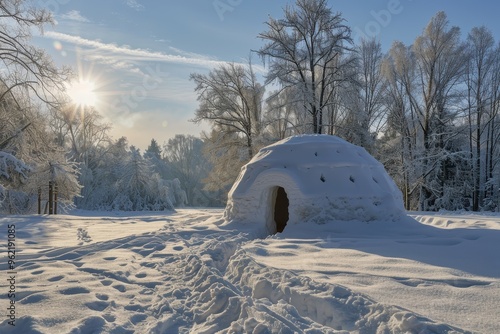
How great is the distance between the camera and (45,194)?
49.7ft

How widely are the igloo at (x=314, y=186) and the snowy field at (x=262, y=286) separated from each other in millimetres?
1278

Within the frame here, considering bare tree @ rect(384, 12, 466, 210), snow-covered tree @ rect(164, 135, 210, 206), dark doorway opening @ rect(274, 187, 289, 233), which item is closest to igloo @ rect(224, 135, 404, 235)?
dark doorway opening @ rect(274, 187, 289, 233)

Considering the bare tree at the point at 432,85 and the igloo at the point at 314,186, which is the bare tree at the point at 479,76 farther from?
the igloo at the point at 314,186

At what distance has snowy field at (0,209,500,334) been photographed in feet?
9.04

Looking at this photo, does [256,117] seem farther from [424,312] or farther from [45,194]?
[424,312]

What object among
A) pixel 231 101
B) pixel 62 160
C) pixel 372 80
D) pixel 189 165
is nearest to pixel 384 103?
pixel 372 80

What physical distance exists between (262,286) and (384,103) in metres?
17.7

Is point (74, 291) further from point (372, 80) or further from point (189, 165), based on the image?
→ point (189, 165)

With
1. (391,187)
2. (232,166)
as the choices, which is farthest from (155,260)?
(232,166)

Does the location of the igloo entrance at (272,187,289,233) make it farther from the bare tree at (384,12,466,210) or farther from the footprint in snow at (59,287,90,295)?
the bare tree at (384,12,466,210)

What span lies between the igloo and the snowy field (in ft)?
4.19

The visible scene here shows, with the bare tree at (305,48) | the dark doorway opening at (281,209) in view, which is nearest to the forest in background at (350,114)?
the bare tree at (305,48)

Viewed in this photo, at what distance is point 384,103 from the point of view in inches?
732

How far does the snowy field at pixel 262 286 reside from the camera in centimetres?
275
